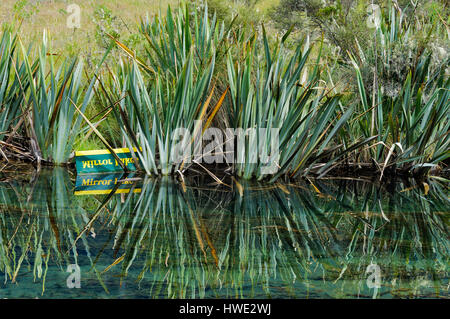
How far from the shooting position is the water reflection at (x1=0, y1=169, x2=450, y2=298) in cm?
176

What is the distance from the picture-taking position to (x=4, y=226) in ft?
7.64

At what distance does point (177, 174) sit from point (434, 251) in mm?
2034

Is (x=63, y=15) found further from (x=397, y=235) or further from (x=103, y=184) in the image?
(x=397, y=235)

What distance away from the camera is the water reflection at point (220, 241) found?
176 centimetres

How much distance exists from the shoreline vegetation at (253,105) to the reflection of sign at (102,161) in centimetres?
10

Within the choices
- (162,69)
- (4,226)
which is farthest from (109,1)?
(4,226)

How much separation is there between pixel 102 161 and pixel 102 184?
49 centimetres

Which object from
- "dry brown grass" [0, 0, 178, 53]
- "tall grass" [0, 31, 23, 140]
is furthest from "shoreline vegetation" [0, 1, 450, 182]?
"dry brown grass" [0, 0, 178, 53]
